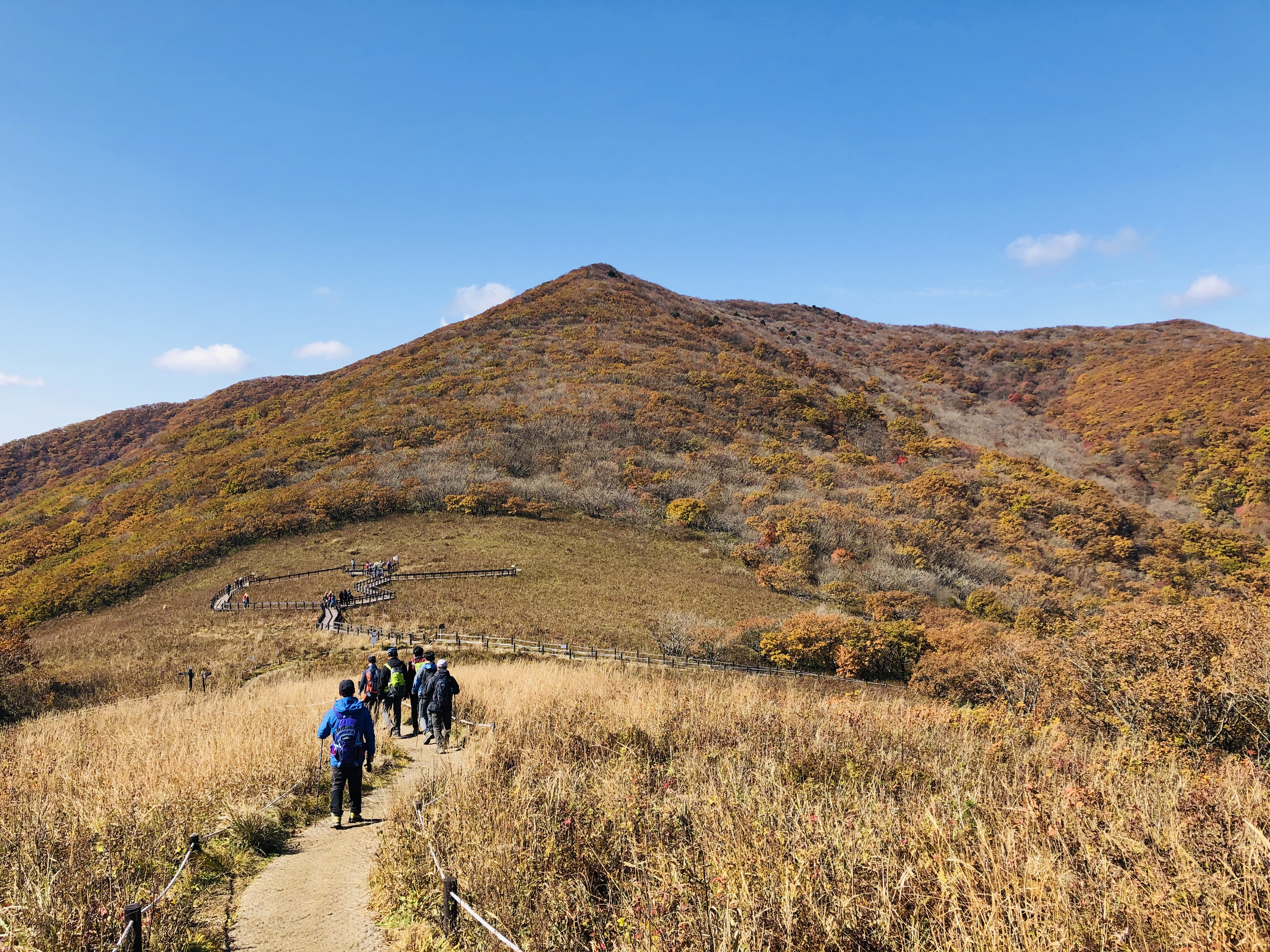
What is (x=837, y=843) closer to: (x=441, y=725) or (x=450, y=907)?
(x=450, y=907)

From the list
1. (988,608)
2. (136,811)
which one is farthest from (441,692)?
(988,608)

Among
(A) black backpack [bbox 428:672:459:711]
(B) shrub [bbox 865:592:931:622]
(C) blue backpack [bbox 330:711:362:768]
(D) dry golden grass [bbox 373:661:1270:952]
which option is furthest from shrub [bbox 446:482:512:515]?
(D) dry golden grass [bbox 373:661:1270:952]

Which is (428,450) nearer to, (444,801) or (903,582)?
(903,582)

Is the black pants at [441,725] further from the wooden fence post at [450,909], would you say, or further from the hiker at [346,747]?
the wooden fence post at [450,909]

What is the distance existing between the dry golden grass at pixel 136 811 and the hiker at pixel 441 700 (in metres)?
1.86

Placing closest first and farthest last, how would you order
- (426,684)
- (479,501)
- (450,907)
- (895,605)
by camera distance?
(450,907)
(426,684)
(895,605)
(479,501)

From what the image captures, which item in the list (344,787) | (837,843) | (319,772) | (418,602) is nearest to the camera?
(837,843)

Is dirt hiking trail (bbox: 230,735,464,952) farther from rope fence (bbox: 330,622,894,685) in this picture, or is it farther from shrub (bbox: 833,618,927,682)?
shrub (bbox: 833,618,927,682)

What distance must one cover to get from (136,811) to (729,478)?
146 feet

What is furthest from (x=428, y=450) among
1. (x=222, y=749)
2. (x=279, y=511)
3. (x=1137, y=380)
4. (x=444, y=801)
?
(x=1137, y=380)

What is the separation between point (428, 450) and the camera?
50094 mm

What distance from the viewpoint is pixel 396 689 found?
11.8m

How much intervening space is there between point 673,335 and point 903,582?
46.1 meters

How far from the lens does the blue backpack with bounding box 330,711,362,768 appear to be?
7.22 metres
